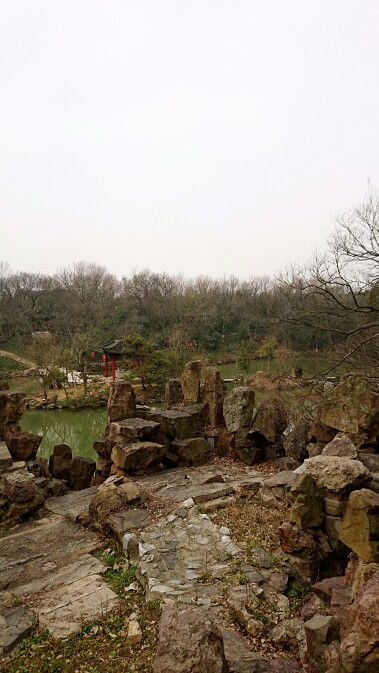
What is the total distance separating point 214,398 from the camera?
30.9 ft

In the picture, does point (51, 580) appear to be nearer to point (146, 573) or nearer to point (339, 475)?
point (146, 573)

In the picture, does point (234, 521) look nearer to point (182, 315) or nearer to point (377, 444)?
point (377, 444)

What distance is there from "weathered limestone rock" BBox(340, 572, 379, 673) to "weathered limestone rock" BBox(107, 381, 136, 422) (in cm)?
659

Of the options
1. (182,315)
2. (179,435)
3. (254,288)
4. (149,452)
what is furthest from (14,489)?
(254,288)

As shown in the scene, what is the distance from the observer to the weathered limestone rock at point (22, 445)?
27.3 ft

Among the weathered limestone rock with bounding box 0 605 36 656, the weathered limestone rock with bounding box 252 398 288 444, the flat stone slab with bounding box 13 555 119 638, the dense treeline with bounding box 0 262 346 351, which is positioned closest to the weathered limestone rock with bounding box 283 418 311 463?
the weathered limestone rock with bounding box 252 398 288 444

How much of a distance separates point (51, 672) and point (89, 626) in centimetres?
50

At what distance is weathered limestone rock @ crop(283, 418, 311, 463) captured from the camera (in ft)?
22.4

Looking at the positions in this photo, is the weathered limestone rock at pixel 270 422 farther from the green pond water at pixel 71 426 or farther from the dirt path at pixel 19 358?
the dirt path at pixel 19 358

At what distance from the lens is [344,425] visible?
215 inches

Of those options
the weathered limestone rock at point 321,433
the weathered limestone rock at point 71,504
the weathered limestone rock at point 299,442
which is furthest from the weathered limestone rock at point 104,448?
the weathered limestone rock at point 321,433

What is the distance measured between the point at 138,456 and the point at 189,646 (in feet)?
17.0

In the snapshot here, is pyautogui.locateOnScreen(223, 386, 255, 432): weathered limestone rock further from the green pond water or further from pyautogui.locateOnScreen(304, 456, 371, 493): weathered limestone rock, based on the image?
the green pond water

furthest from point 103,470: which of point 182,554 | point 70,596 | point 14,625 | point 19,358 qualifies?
point 19,358
